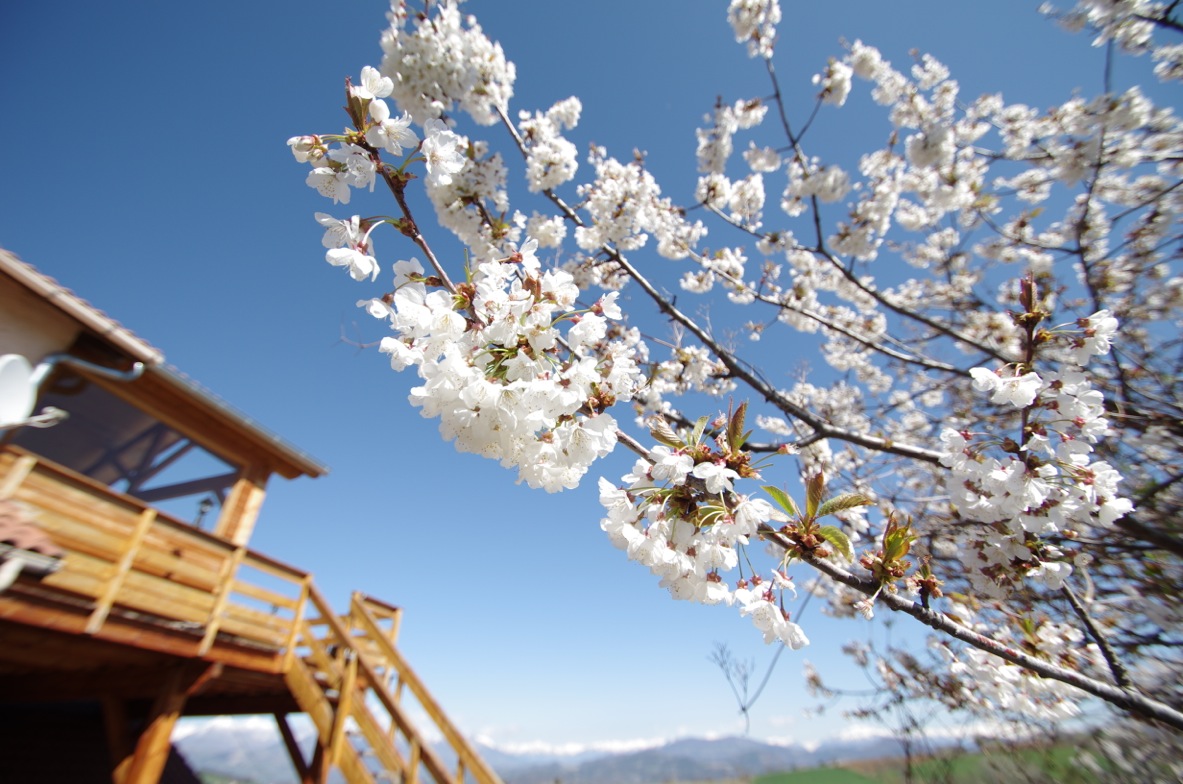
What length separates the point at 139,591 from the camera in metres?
4.07

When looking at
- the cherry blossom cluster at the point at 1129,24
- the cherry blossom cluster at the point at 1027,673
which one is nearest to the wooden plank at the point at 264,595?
the cherry blossom cluster at the point at 1027,673

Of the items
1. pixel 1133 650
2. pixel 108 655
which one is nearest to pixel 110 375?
pixel 108 655

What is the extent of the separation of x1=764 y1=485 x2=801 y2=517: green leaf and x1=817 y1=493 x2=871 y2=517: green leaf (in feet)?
0.23

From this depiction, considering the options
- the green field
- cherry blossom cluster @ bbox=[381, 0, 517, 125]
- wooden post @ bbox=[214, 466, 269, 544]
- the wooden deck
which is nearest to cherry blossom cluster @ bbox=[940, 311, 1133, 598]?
cherry blossom cluster @ bbox=[381, 0, 517, 125]

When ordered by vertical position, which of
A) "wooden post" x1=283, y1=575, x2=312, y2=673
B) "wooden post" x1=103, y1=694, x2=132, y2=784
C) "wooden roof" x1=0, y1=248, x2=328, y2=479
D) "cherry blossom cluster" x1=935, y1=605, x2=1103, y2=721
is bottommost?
"wooden post" x1=103, y1=694, x2=132, y2=784

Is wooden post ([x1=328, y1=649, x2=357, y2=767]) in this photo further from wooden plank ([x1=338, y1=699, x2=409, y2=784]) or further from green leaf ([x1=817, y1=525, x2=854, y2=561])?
green leaf ([x1=817, y1=525, x2=854, y2=561])

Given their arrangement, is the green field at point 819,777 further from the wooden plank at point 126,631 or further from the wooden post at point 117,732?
the wooden post at point 117,732

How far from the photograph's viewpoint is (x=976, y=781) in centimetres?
483

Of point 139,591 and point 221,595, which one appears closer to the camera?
point 139,591

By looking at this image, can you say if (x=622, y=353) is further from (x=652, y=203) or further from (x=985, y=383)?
(x=652, y=203)

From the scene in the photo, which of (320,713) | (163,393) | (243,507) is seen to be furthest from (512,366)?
(243,507)

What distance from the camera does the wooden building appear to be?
12.1 ft

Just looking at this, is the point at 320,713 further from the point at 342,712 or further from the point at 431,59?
the point at 431,59

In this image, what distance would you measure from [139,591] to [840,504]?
18.0 feet
